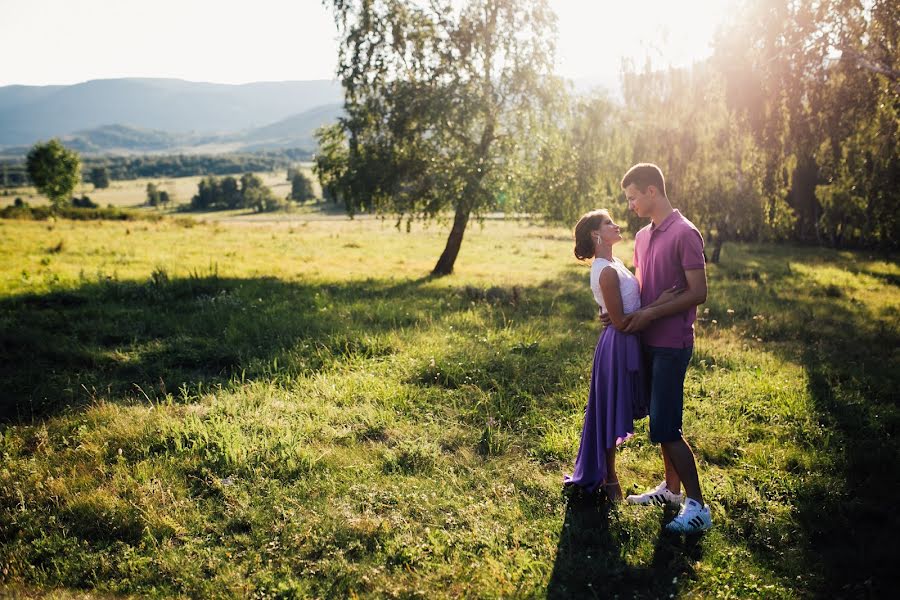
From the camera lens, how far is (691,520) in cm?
450

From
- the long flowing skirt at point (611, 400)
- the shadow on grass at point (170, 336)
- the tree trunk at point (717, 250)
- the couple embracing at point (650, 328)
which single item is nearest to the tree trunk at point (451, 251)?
the shadow on grass at point (170, 336)

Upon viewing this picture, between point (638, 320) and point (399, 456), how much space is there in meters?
2.92

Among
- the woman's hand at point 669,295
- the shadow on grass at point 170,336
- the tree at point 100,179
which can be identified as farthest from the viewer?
the tree at point 100,179

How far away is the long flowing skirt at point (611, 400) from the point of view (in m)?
4.60

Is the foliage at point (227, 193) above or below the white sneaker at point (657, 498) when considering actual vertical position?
above

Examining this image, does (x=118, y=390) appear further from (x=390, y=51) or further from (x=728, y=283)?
(x=728, y=283)

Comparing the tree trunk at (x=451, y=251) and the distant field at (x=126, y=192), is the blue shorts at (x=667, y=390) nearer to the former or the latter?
the tree trunk at (x=451, y=251)

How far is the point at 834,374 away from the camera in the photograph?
323 inches

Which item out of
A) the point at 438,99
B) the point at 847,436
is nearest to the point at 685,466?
the point at 847,436

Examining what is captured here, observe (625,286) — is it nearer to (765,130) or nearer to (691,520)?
(691,520)

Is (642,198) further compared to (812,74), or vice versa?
(812,74)

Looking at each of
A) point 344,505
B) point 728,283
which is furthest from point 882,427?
point 728,283

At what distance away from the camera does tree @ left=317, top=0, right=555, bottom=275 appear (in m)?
16.7

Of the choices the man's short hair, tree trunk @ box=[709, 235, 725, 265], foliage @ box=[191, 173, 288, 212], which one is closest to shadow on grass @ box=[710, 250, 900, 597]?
the man's short hair
